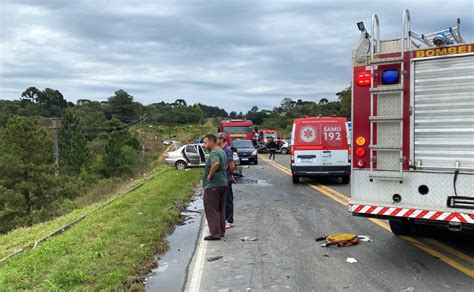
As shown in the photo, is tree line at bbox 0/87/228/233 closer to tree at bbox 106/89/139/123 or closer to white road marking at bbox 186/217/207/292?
tree at bbox 106/89/139/123

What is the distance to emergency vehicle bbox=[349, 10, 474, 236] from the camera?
5.88 m

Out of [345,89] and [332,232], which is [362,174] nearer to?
[332,232]

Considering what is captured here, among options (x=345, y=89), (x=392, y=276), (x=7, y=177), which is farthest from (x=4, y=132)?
(x=345, y=89)

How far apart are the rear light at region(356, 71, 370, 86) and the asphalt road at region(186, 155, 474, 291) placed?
8.25 feet

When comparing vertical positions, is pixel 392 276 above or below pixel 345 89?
below

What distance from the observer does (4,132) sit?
38.3m

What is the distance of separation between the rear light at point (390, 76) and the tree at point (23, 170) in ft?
114

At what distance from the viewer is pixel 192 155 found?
25.6 m

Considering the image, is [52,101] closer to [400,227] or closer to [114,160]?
[114,160]

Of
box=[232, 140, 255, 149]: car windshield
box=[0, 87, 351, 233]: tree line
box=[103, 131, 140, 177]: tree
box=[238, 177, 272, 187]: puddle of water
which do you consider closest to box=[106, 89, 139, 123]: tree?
box=[0, 87, 351, 233]: tree line

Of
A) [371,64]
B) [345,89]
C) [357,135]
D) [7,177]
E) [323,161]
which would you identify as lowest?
[7,177]

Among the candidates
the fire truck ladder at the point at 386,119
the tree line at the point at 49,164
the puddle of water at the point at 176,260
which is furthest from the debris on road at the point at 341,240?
the tree line at the point at 49,164

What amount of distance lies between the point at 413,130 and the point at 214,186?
12.1ft

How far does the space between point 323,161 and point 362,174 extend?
9932mm
